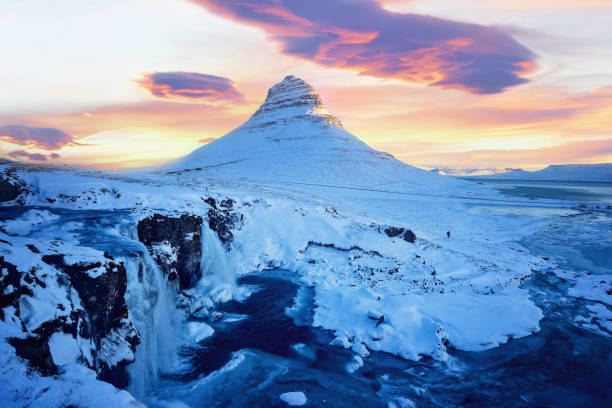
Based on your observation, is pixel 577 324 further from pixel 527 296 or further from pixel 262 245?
pixel 262 245

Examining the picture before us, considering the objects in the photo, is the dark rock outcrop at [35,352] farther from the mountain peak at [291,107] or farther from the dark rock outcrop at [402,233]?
the mountain peak at [291,107]

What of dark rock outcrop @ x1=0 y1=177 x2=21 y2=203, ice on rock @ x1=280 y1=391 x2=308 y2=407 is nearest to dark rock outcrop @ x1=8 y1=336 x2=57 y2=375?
ice on rock @ x1=280 y1=391 x2=308 y2=407

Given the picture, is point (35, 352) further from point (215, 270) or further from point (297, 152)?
point (297, 152)

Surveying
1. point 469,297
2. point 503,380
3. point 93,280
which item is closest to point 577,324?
A: point 469,297

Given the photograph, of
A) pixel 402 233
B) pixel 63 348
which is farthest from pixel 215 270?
pixel 402 233

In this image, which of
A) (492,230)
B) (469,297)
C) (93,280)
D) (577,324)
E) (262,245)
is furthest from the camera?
(492,230)

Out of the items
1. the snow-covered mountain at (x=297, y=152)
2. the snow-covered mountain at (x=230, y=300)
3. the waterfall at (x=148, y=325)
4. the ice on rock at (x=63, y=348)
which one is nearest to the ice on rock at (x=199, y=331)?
the snow-covered mountain at (x=230, y=300)

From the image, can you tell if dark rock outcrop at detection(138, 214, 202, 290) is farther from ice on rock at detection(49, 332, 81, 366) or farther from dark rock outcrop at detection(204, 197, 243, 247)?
ice on rock at detection(49, 332, 81, 366)
